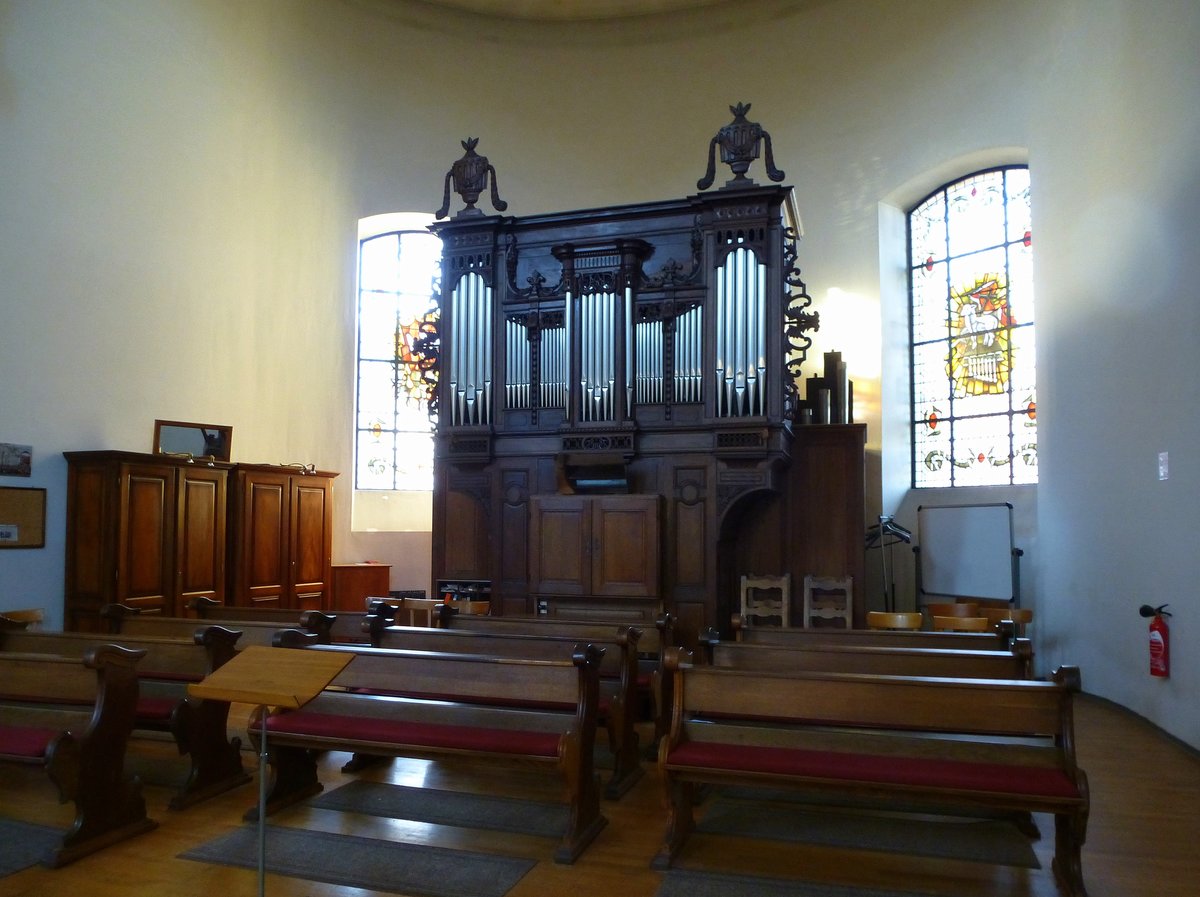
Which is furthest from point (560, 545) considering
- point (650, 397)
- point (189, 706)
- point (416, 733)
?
point (416, 733)

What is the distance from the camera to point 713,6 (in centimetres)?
1131

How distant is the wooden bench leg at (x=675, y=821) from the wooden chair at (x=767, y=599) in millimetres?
3927

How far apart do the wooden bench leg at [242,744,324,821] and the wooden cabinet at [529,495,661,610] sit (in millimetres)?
3369

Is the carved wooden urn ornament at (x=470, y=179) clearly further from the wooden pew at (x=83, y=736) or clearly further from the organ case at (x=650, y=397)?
the wooden pew at (x=83, y=736)

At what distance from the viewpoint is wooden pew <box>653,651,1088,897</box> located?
3424 mm

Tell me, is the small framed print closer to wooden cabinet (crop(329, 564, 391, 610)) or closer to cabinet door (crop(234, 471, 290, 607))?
cabinet door (crop(234, 471, 290, 607))

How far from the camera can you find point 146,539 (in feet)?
25.5

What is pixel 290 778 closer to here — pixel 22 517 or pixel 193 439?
pixel 22 517

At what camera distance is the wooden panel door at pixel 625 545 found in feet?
24.9

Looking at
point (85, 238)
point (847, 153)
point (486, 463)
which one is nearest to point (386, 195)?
point (85, 238)

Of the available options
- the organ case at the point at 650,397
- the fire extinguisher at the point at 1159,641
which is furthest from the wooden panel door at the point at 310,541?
the fire extinguisher at the point at 1159,641

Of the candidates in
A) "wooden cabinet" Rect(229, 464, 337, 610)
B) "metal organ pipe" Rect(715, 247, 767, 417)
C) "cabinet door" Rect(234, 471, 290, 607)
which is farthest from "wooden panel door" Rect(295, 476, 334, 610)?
"metal organ pipe" Rect(715, 247, 767, 417)

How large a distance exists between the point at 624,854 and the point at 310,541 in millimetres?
6886

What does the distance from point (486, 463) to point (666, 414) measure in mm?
1722
